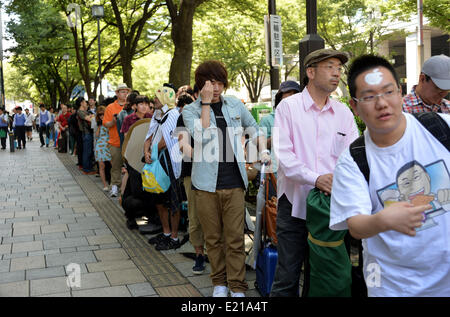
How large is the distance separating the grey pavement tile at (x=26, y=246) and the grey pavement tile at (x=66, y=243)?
88 millimetres

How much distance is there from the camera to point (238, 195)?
393 centimetres

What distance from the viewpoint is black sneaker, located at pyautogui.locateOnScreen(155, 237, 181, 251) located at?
220 inches

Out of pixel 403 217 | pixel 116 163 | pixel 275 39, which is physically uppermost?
pixel 275 39

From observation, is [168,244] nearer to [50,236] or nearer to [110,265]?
[110,265]

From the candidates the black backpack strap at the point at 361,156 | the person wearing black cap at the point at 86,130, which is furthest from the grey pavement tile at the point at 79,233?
the person wearing black cap at the point at 86,130

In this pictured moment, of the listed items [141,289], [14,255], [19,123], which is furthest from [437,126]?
[19,123]

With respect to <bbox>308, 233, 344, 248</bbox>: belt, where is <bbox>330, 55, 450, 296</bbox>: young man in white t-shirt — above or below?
above

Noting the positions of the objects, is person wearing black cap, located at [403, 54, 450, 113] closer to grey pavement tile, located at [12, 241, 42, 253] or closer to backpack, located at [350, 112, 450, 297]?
backpack, located at [350, 112, 450, 297]

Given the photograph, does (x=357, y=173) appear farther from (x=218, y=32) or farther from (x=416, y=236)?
(x=218, y=32)

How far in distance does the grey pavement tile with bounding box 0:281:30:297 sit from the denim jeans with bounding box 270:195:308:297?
232 centimetres

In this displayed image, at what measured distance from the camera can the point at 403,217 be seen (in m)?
1.57

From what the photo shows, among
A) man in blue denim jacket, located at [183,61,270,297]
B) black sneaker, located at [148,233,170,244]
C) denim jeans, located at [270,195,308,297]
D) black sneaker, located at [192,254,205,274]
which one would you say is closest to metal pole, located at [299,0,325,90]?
man in blue denim jacket, located at [183,61,270,297]

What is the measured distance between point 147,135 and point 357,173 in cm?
428

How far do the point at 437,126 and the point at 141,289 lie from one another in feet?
10.4
